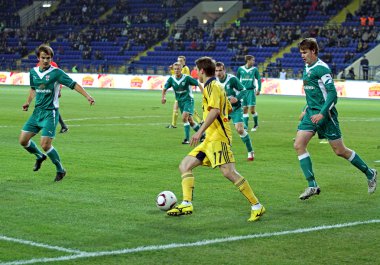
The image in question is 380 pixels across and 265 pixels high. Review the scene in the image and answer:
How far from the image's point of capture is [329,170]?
15555mm

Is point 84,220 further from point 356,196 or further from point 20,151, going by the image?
point 20,151

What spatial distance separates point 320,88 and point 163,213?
3.21 metres

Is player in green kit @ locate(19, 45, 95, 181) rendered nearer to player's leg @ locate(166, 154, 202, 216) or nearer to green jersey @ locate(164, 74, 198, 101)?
player's leg @ locate(166, 154, 202, 216)

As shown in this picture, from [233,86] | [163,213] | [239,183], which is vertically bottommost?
[163,213]

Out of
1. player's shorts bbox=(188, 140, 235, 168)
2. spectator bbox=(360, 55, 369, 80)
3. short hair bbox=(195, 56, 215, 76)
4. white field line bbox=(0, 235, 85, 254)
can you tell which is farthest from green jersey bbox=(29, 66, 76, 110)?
spectator bbox=(360, 55, 369, 80)

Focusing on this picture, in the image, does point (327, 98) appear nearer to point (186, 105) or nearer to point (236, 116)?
point (236, 116)

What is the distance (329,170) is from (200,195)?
13.7 feet

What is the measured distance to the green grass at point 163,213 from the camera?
8.40 metres

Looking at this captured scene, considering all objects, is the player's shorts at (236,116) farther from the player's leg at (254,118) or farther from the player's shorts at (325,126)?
the player's leg at (254,118)

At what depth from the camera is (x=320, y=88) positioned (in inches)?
474

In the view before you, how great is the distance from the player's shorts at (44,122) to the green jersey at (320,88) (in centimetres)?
447

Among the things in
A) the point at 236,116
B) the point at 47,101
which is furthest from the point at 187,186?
the point at 236,116

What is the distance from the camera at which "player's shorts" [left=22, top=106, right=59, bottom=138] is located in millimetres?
13672

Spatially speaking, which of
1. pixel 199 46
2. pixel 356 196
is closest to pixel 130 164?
pixel 356 196
